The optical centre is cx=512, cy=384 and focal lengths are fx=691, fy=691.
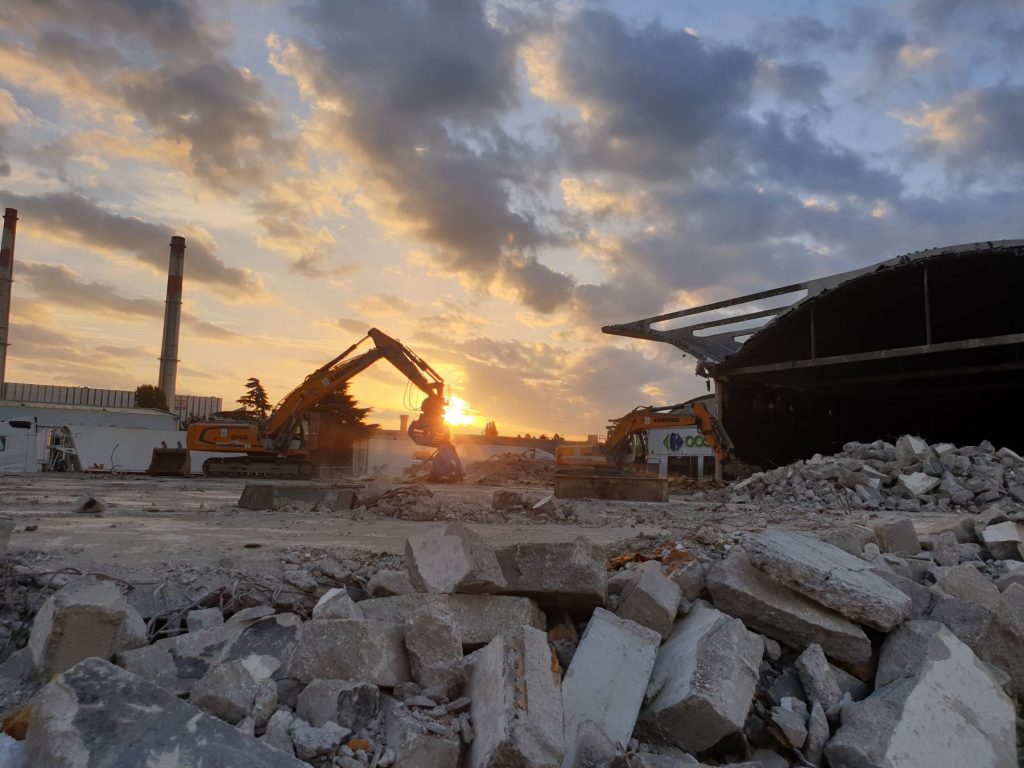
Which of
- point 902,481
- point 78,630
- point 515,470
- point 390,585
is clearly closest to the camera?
point 78,630

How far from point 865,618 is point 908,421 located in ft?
Answer: 72.8

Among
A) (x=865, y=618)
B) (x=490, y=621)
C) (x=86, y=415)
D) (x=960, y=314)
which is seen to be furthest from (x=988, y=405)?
(x=86, y=415)

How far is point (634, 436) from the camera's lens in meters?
19.0

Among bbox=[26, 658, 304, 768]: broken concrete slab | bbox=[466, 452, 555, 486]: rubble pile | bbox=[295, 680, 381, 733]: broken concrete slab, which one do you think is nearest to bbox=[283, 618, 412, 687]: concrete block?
bbox=[295, 680, 381, 733]: broken concrete slab

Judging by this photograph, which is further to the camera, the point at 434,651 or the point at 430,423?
the point at 430,423

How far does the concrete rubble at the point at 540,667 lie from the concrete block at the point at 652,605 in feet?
0.03

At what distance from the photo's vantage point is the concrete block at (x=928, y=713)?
311 centimetres

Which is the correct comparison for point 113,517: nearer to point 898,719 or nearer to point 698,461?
point 898,719

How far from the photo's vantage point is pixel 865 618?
151 inches

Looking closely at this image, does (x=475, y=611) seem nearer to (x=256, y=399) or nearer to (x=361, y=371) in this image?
(x=361, y=371)

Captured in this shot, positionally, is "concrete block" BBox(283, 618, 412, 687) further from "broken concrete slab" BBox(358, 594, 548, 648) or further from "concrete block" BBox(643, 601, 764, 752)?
"concrete block" BBox(643, 601, 764, 752)

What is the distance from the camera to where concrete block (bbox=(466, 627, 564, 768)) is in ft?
8.40

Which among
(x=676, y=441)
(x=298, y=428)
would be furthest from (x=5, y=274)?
(x=676, y=441)

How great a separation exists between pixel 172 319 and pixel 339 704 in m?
45.7
